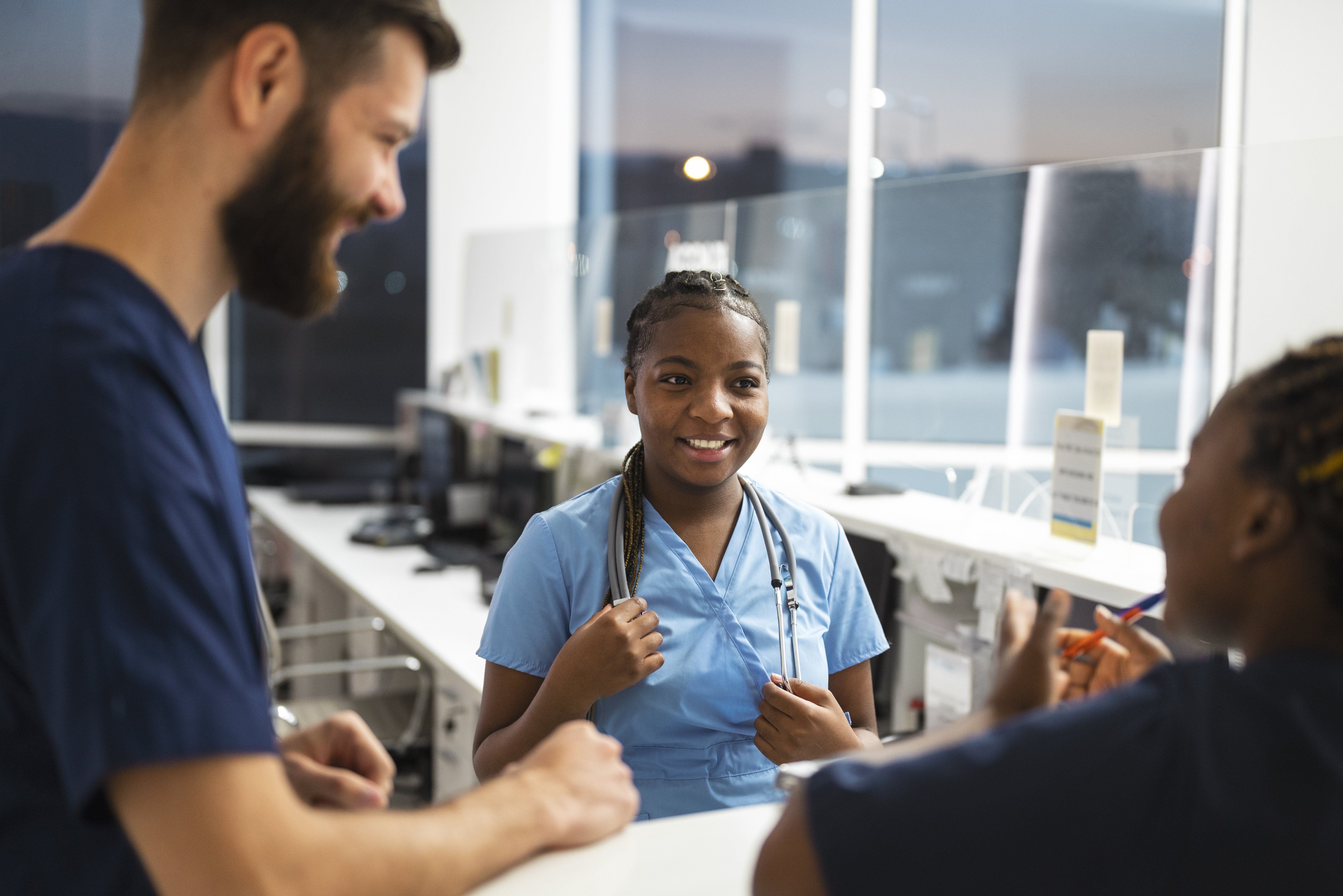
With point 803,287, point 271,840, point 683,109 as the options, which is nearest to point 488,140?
point 683,109

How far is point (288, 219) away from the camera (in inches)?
28.1

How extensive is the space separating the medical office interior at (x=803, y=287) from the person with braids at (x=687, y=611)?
0.56 feet

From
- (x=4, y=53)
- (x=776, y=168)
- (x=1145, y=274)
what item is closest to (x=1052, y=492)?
(x=1145, y=274)

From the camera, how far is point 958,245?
3145mm

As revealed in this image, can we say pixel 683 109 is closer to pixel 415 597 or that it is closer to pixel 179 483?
pixel 415 597

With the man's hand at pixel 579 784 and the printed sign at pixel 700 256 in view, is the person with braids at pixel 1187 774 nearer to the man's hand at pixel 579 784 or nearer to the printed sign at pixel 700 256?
the man's hand at pixel 579 784

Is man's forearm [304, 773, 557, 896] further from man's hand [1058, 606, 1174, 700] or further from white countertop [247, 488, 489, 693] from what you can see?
white countertop [247, 488, 489, 693]

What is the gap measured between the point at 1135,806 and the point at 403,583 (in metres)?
2.63

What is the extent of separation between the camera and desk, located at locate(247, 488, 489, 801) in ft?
7.65

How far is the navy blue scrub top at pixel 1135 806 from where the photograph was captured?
1.99ft

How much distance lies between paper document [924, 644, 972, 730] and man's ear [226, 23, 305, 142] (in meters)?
1.52

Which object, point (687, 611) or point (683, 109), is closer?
point (687, 611)

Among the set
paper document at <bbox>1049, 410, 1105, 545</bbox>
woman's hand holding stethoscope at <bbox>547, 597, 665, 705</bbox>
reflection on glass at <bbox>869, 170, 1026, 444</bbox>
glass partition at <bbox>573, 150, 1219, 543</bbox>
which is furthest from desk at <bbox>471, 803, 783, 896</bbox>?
reflection on glass at <bbox>869, 170, 1026, 444</bbox>

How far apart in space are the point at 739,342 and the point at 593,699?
477 millimetres
